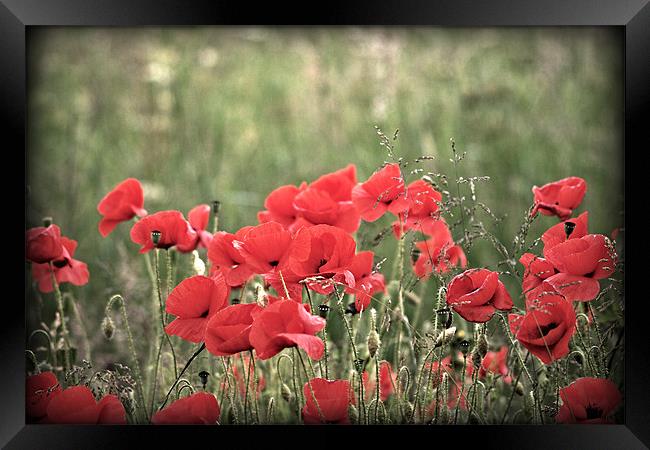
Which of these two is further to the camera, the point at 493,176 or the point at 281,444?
the point at 493,176

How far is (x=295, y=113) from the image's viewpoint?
9.14 ft

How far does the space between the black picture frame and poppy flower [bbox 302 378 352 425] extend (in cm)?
2

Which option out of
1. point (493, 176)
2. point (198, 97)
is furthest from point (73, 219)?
point (493, 176)

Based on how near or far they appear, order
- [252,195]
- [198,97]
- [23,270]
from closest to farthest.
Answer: [23,270]
[252,195]
[198,97]

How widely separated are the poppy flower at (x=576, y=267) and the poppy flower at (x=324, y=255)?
0.24 metres

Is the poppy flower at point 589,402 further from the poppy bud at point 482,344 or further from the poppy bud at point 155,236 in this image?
the poppy bud at point 155,236

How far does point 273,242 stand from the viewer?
3.91 feet

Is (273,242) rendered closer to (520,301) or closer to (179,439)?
(179,439)

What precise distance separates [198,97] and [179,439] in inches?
66.9

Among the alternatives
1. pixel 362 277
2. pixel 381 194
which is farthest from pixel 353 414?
pixel 381 194

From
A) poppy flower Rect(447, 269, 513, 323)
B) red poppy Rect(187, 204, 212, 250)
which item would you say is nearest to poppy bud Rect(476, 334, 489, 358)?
poppy flower Rect(447, 269, 513, 323)

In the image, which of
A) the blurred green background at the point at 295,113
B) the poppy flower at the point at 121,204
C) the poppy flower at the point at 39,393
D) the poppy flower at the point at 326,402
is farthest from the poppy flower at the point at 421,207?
the blurred green background at the point at 295,113

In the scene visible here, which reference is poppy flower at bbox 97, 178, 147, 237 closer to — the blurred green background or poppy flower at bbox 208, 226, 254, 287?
poppy flower at bbox 208, 226, 254, 287

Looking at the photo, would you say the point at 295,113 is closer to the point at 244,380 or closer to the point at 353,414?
the point at 244,380
